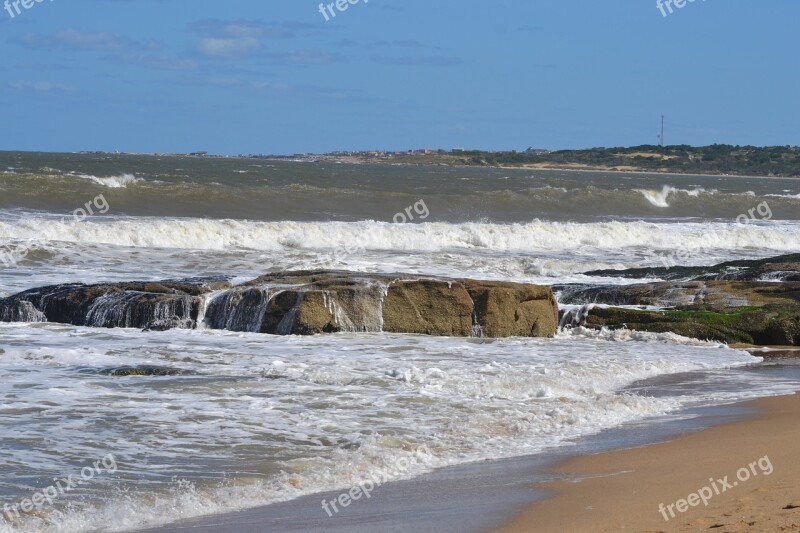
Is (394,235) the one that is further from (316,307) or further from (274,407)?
(274,407)

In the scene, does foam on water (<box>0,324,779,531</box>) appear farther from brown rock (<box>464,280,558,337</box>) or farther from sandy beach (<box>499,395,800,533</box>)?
sandy beach (<box>499,395,800,533</box>)

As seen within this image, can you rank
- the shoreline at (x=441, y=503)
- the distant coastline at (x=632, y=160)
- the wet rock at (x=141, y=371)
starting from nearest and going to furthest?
the shoreline at (x=441, y=503), the wet rock at (x=141, y=371), the distant coastline at (x=632, y=160)

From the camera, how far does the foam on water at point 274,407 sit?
22.4 feet

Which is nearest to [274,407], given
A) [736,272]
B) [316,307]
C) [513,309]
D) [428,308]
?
[316,307]

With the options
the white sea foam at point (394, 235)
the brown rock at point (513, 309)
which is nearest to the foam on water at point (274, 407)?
the brown rock at point (513, 309)

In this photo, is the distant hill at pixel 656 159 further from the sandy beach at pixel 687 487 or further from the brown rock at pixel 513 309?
the sandy beach at pixel 687 487

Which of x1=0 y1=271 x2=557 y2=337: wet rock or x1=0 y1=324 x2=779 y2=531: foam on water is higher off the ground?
x1=0 y1=271 x2=557 y2=337: wet rock

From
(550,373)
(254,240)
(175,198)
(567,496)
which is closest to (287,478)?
(567,496)

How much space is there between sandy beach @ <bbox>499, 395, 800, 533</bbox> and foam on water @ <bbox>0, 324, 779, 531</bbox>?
0.86 meters

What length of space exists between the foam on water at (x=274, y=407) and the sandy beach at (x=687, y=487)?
0.86m

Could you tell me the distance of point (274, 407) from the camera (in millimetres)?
8781

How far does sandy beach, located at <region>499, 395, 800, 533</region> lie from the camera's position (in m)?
5.62

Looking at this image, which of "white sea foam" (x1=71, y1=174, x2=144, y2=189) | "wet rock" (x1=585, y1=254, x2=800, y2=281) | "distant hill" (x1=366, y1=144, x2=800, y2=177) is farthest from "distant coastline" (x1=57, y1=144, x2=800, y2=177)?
"wet rock" (x1=585, y1=254, x2=800, y2=281)

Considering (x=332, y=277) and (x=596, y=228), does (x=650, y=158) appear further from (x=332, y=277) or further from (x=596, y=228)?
(x=332, y=277)
